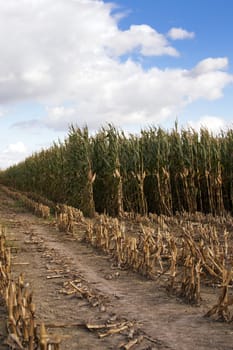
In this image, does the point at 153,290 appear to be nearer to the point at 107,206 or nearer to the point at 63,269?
the point at 63,269

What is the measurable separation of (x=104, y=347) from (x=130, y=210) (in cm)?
1276

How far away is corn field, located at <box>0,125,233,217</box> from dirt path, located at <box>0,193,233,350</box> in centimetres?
691

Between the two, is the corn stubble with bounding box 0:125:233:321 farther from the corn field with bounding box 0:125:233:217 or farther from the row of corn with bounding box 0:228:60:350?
the row of corn with bounding box 0:228:60:350

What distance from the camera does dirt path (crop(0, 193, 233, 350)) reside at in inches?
190

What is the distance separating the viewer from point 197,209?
57.8 feet

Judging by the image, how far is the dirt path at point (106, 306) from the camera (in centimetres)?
484

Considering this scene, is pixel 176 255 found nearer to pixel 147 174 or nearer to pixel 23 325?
pixel 23 325

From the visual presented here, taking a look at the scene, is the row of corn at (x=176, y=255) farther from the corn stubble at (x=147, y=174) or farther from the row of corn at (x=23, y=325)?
the corn stubble at (x=147, y=174)

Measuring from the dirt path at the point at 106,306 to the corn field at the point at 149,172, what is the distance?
6.91m

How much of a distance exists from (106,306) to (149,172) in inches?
449

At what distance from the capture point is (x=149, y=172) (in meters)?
17.2

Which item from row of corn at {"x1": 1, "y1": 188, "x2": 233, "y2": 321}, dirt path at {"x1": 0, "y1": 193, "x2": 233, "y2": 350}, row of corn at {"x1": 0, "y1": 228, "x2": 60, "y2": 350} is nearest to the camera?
row of corn at {"x1": 0, "y1": 228, "x2": 60, "y2": 350}

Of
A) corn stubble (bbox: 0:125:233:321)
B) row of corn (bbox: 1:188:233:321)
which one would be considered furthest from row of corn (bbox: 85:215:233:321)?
corn stubble (bbox: 0:125:233:321)

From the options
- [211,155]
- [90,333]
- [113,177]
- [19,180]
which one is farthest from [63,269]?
[19,180]
